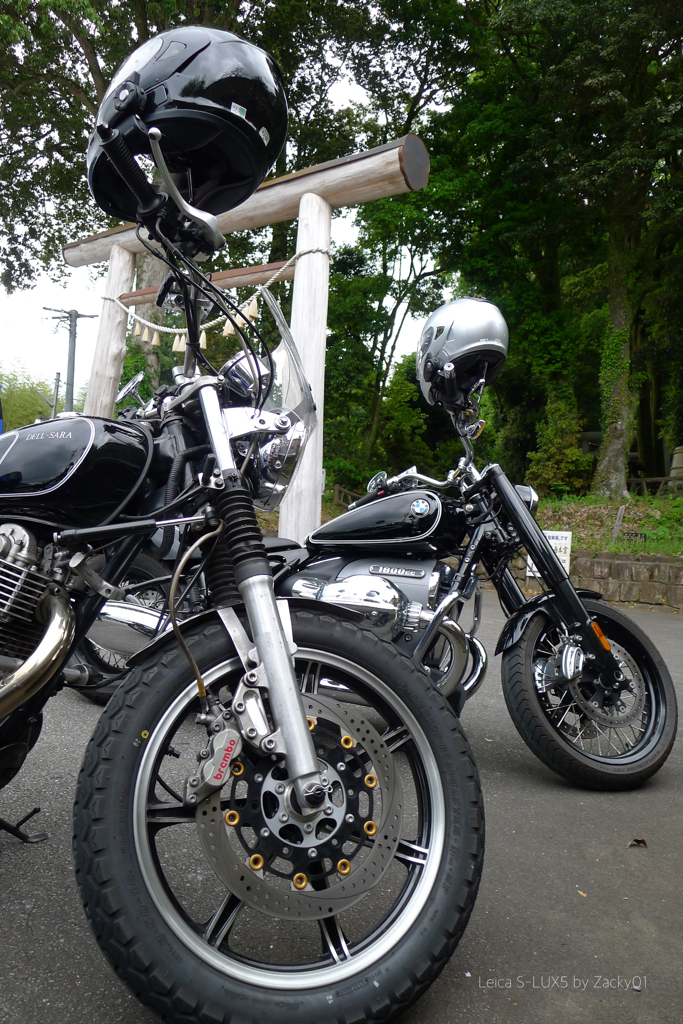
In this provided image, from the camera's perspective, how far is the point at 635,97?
52.9 feet

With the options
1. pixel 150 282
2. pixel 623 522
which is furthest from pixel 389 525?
pixel 150 282

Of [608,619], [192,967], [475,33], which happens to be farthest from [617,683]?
[475,33]

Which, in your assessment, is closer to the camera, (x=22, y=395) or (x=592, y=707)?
(x=592, y=707)

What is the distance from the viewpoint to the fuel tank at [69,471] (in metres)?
1.66

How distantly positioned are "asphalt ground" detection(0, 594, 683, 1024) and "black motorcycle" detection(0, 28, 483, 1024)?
0.28 meters

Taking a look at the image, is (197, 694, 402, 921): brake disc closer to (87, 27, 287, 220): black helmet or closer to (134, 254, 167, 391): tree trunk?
(87, 27, 287, 220): black helmet

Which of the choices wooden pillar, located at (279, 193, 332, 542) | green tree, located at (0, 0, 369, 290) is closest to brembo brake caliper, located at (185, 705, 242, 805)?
wooden pillar, located at (279, 193, 332, 542)

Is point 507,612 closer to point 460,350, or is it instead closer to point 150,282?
point 460,350

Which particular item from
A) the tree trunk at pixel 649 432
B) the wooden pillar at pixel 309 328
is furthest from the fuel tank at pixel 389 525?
the tree trunk at pixel 649 432

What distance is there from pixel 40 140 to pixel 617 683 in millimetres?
18141

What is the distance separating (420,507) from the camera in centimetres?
301

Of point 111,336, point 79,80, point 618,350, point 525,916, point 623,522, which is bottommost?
point 525,916

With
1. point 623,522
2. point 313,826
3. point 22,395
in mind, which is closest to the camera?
point 313,826

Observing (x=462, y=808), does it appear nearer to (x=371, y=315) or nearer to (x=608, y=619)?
(x=608, y=619)
